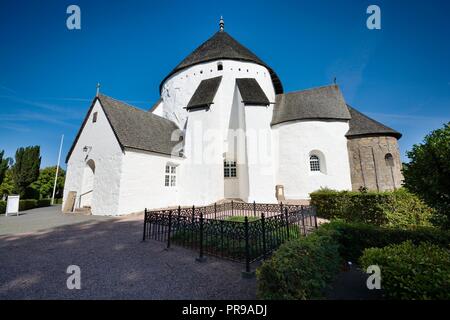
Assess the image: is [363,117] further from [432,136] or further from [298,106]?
[432,136]

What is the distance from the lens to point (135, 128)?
1514cm

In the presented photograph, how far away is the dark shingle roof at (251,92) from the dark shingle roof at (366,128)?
8609mm

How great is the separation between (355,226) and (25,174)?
28409 millimetres

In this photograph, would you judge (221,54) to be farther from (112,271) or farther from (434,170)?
(112,271)

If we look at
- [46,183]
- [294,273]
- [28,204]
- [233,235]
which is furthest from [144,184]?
[46,183]

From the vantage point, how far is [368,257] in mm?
3271

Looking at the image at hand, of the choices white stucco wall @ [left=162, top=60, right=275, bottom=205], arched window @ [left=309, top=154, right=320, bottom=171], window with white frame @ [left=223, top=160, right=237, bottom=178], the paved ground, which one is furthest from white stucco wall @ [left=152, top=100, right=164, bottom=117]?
the paved ground

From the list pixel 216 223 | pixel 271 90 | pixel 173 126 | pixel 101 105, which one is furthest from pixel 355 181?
pixel 101 105

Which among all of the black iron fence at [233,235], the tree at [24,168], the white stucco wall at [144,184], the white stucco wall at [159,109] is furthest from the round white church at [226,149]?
the tree at [24,168]

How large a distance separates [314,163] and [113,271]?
57.4ft

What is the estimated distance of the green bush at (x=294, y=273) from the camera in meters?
2.61

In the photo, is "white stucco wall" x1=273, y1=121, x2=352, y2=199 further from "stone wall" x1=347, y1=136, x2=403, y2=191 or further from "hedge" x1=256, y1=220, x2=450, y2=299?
"hedge" x1=256, y1=220, x2=450, y2=299

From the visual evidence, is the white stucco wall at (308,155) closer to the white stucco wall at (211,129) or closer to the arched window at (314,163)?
the arched window at (314,163)
